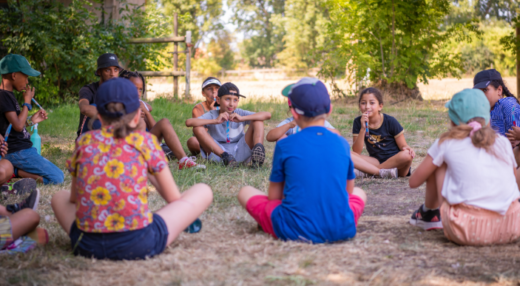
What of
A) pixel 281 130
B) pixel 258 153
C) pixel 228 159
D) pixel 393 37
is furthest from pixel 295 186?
pixel 393 37

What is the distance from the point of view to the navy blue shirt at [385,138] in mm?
5035

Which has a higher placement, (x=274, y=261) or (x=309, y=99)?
(x=309, y=99)

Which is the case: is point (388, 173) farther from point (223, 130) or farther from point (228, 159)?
point (223, 130)

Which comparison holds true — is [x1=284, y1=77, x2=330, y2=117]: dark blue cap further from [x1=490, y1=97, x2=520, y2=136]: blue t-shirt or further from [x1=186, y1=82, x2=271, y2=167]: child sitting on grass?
[x1=490, y1=97, x2=520, y2=136]: blue t-shirt

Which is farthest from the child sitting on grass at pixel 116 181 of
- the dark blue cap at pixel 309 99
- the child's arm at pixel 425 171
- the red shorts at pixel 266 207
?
the child's arm at pixel 425 171

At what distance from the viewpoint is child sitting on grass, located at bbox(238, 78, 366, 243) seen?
9.30 feet

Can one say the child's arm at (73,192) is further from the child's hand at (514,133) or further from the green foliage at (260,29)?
the green foliage at (260,29)

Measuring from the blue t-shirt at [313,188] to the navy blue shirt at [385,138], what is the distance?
2.25m

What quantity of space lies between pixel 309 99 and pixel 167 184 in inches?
38.8

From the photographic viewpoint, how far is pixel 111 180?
252 centimetres

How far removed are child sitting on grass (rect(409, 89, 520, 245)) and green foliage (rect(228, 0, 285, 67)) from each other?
41863 millimetres

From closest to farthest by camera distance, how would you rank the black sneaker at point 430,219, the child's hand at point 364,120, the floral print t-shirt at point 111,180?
1. the floral print t-shirt at point 111,180
2. the black sneaker at point 430,219
3. the child's hand at point 364,120

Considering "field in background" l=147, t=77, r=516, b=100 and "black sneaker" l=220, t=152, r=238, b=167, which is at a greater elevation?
"field in background" l=147, t=77, r=516, b=100

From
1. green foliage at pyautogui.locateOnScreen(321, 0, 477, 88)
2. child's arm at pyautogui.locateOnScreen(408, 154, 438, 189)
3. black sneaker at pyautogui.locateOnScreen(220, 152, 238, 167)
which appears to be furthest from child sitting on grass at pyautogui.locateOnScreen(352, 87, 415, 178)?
green foliage at pyautogui.locateOnScreen(321, 0, 477, 88)
